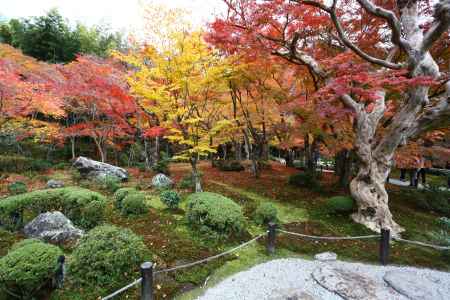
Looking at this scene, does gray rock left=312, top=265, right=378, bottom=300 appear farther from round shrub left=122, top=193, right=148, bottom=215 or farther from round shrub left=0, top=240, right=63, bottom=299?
round shrub left=122, top=193, right=148, bottom=215

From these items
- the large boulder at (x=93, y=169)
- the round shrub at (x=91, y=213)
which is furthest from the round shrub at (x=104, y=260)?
the large boulder at (x=93, y=169)

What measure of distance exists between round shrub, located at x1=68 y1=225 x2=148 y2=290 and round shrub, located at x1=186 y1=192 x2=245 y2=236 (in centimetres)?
207

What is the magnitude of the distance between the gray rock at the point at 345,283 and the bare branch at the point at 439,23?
5.97 m

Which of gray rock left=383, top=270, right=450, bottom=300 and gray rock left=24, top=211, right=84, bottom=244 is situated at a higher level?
gray rock left=24, top=211, right=84, bottom=244

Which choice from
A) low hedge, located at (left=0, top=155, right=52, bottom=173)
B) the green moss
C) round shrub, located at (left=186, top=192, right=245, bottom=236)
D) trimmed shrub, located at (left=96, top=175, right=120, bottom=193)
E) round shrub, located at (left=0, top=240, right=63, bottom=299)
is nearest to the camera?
round shrub, located at (left=0, top=240, right=63, bottom=299)

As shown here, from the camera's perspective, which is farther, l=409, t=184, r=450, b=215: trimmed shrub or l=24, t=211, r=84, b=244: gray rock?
l=409, t=184, r=450, b=215: trimmed shrub

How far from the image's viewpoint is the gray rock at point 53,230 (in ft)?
16.0

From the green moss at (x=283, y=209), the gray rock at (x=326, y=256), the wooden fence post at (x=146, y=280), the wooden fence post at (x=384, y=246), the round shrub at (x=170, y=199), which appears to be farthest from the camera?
the green moss at (x=283, y=209)

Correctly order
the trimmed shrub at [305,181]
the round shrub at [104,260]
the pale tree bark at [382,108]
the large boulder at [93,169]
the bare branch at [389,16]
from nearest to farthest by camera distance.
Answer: the round shrub at [104,260] < the bare branch at [389,16] < the pale tree bark at [382,108] < the trimmed shrub at [305,181] < the large boulder at [93,169]

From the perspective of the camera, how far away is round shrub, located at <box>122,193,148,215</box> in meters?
6.73

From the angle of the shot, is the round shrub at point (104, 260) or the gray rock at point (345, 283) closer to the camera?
the round shrub at point (104, 260)

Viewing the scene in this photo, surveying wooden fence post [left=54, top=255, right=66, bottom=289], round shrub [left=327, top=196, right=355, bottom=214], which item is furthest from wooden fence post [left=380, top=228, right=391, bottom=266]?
wooden fence post [left=54, top=255, right=66, bottom=289]

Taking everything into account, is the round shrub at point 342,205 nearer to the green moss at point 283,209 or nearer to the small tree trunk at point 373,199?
the small tree trunk at point 373,199

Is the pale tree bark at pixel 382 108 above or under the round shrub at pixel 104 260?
above
